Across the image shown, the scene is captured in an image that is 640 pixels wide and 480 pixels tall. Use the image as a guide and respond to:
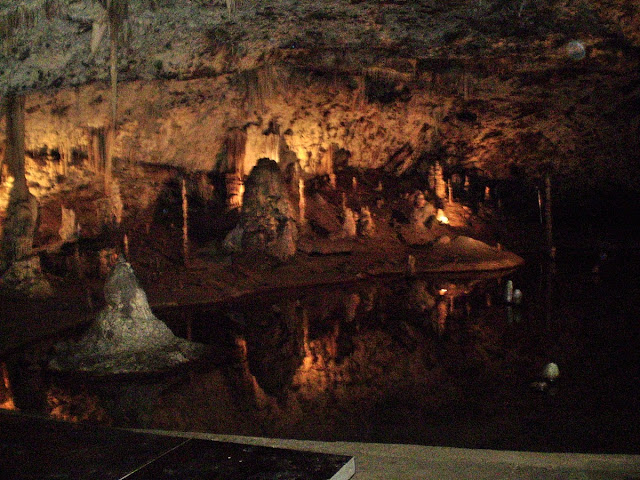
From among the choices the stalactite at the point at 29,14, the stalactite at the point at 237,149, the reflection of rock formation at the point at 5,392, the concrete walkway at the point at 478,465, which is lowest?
the reflection of rock formation at the point at 5,392

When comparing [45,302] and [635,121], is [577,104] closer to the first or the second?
[635,121]

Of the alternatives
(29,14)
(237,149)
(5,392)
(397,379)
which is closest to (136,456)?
(397,379)

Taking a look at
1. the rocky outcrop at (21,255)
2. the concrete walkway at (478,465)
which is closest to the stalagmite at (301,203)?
the rocky outcrop at (21,255)

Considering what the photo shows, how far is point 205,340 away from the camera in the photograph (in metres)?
9.75

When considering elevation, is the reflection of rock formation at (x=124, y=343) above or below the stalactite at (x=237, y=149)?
below

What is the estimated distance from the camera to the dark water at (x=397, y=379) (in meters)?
5.86

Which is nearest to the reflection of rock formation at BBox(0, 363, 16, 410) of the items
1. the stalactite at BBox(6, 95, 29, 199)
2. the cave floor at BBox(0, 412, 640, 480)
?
the cave floor at BBox(0, 412, 640, 480)

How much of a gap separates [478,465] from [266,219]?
574 inches

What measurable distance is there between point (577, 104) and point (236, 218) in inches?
466

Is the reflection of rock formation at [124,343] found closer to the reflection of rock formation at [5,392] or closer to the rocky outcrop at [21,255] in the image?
the reflection of rock formation at [5,392]

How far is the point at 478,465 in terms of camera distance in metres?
3.58

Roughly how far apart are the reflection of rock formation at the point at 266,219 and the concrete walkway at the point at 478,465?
13.7 metres

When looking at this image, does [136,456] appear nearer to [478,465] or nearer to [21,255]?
[478,465]

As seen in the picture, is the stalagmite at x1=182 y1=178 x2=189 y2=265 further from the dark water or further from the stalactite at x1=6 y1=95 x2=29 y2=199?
the dark water
